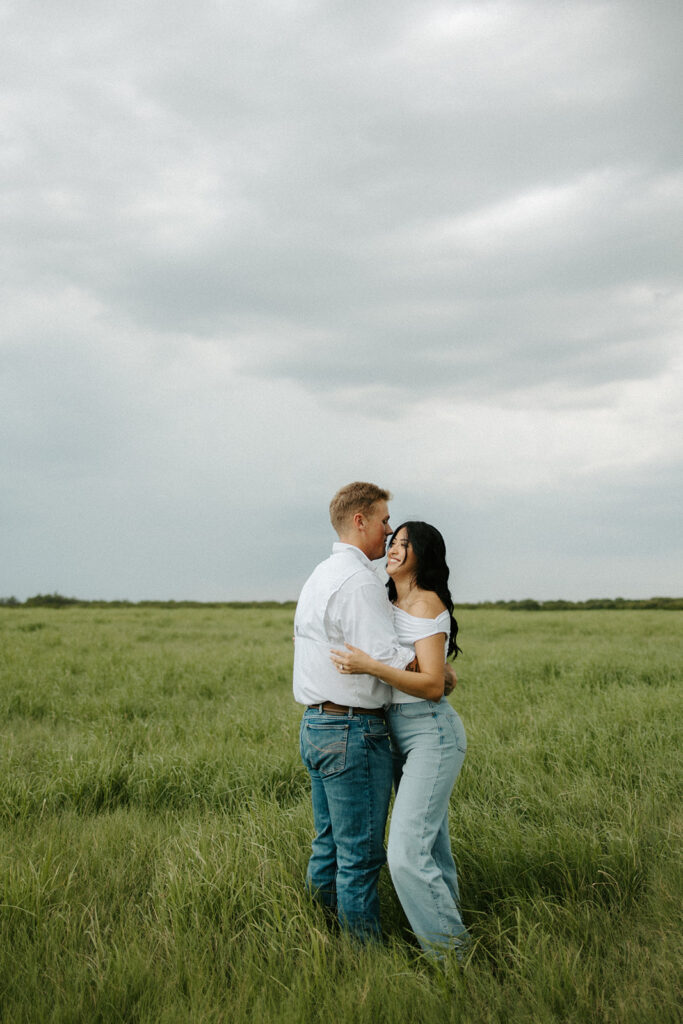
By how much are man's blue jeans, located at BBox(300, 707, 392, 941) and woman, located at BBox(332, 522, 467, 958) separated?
10 centimetres

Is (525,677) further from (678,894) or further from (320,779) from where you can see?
(320,779)

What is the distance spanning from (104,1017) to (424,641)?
6.92ft

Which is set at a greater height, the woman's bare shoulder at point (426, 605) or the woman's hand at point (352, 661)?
the woman's bare shoulder at point (426, 605)

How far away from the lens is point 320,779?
3.41 meters

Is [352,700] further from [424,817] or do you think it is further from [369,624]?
[424,817]

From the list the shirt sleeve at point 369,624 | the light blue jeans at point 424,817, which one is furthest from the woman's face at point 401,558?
the light blue jeans at point 424,817

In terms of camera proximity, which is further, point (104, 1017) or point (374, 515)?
point (374, 515)

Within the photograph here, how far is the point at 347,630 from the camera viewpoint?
3.22 meters

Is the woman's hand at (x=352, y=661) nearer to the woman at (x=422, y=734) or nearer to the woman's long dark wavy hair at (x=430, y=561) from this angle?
the woman at (x=422, y=734)

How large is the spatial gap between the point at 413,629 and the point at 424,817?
2.72 feet

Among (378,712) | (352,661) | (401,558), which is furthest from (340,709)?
(401,558)

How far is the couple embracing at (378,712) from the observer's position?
125 inches

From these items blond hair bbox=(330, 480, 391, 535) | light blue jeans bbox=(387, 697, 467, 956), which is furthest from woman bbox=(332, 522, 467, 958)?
blond hair bbox=(330, 480, 391, 535)

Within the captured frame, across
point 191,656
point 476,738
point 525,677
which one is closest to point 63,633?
point 191,656
